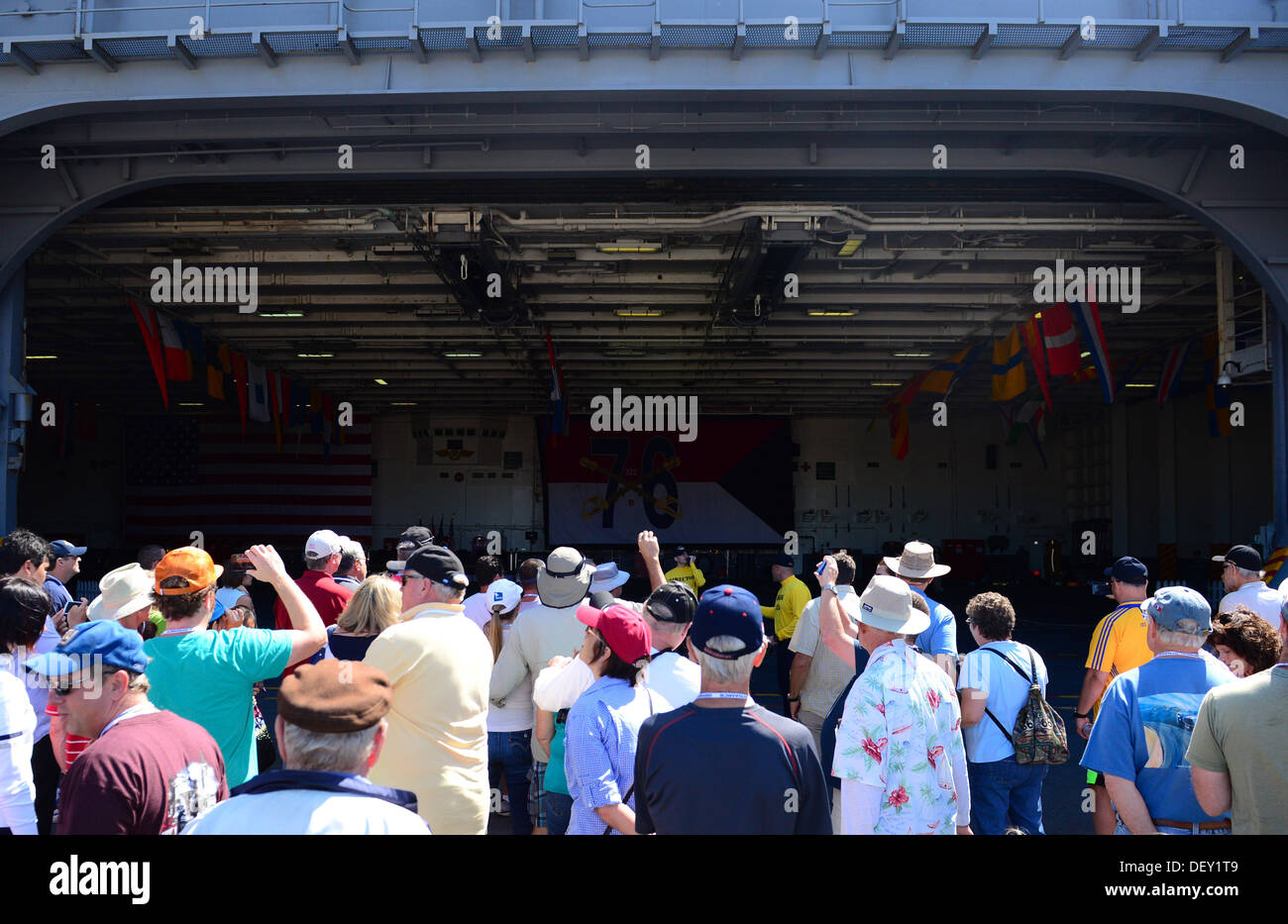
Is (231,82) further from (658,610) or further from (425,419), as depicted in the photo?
(425,419)

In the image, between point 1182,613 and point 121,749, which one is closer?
point 121,749

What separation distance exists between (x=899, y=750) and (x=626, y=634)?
1103 mm

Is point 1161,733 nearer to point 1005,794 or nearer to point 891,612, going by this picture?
point 891,612

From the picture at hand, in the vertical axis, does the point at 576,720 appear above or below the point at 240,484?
below

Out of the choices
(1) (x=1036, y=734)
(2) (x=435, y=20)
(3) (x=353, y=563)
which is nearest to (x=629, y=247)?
(2) (x=435, y=20)

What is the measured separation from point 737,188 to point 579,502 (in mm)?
19548

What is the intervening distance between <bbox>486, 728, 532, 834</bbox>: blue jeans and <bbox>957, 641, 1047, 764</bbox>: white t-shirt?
2.34 meters

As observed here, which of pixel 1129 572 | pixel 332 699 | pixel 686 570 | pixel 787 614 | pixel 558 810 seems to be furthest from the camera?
pixel 686 570

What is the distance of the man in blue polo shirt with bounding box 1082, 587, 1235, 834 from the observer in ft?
11.0

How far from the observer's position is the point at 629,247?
47.1 feet

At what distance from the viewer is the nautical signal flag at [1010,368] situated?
1691 cm

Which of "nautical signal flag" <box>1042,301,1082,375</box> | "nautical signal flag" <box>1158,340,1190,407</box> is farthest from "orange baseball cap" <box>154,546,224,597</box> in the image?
"nautical signal flag" <box>1158,340,1190,407</box>

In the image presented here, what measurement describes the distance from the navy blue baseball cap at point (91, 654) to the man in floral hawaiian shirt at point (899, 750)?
2.45 m
